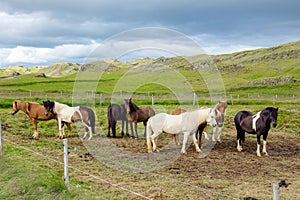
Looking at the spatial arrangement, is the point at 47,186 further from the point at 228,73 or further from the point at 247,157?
the point at 228,73

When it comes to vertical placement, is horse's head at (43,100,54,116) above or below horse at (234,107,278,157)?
above

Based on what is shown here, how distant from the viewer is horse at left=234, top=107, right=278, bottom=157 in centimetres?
981

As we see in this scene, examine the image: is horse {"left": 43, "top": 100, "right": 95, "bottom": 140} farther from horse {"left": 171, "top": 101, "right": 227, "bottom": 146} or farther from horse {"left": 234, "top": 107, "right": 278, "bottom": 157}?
horse {"left": 234, "top": 107, "right": 278, "bottom": 157}

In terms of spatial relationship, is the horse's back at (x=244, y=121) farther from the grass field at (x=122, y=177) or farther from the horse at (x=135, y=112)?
the horse at (x=135, y=112)

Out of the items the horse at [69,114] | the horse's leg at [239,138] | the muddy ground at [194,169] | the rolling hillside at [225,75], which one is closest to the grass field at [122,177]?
the muddy ground at [194,169]

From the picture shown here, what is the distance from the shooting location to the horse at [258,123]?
9812mm

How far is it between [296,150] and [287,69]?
81512mm

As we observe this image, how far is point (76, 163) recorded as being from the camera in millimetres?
8188

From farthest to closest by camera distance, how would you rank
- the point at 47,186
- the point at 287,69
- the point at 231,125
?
the point at 287,69 → the point at 231,125 → the point at 47,186

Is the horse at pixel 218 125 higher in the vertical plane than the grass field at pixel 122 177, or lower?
higher

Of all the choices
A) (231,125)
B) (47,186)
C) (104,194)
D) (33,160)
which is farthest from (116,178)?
(231,125)

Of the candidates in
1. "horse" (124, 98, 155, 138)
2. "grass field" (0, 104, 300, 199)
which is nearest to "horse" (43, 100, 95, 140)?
"grass field" (0, 104, 300, 199)

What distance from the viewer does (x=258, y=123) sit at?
1012cm

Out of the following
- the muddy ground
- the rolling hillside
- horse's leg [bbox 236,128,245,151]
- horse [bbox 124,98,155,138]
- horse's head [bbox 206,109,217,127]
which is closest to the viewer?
the muddy ground
